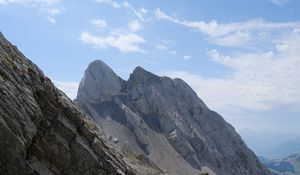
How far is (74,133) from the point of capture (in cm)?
4800

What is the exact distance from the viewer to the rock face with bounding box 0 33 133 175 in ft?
131

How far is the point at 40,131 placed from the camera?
44875mm

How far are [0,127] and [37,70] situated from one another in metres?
13.0

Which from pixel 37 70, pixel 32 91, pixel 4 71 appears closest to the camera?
pixel 4 71

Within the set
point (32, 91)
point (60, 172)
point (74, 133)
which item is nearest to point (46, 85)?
point (32, 91)

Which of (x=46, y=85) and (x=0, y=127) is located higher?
(x=46, y=85)

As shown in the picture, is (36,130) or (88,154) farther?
(88,154)

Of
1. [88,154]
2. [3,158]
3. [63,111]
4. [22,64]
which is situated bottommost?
[3,158]

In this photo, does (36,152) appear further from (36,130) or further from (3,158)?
(3,158)

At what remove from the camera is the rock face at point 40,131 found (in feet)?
131

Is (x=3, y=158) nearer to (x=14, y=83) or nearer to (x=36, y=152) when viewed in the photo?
(x=36, y=152)

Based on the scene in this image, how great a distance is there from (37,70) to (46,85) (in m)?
3.23

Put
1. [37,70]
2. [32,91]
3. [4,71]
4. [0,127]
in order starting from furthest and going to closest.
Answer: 1. [37,70]
2. [32,91]
3. [4,71]
4. [0,127]

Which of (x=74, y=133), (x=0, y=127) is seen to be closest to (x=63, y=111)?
(x=74, y=133)
